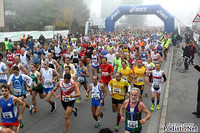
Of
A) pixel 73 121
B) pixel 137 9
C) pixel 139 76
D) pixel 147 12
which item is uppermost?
pixel 137 9

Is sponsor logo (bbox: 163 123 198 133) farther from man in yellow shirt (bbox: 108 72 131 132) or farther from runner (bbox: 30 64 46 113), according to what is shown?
runner (bbox: 30 64 46 113)

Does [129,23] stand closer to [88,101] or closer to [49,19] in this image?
[49,19]

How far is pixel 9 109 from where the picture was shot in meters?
5.12

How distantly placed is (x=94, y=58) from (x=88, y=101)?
13.0 feet

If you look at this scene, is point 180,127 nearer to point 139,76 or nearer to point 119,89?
point 119,89

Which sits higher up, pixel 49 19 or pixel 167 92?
pixel 49 19

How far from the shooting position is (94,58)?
41.6 feet

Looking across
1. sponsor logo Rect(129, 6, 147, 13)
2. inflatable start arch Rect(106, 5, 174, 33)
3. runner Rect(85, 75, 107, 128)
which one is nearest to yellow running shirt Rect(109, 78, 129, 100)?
runner Rect(85, 75, 107, 128)

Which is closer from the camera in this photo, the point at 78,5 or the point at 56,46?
the point at 56,46

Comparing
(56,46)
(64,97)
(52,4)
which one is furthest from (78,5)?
(64,97)

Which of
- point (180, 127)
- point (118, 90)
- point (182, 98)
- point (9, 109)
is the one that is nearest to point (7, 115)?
point (9, 109)

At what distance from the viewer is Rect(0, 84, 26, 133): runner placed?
5077mm

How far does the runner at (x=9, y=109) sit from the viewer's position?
5.08 meters

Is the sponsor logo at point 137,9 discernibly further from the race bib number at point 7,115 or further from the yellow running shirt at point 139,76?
the race bib number at point 7,115
